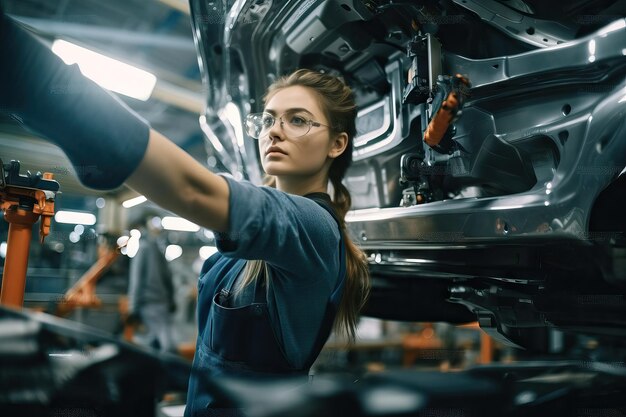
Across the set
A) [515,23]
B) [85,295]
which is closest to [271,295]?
[515,23]

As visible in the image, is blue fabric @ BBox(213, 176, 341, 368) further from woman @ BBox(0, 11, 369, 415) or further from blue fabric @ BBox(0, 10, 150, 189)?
blue fabric @ BBox(0, 10, 150, 189)

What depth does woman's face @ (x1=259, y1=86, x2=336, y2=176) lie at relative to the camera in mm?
1026

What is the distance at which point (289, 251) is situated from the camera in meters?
0.73

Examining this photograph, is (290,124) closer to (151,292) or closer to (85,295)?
(151,292)

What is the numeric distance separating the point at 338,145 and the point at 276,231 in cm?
54

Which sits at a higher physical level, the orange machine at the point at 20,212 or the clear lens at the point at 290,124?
the clear lens at the point at 290,124

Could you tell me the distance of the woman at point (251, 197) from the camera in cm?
57

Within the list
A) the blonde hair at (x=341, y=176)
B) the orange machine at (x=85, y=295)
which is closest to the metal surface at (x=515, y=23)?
the blonde hair at (x=341, y=176)

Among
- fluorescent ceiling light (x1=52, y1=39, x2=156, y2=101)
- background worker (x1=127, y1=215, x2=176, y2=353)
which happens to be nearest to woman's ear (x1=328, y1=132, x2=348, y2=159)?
fluorescent ceiling light (x1=52, y1=39, x2=156, y2=101)

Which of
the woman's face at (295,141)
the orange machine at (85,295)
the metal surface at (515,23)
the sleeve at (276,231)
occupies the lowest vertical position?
the orange machine at (85,295)

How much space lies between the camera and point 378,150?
170 cm

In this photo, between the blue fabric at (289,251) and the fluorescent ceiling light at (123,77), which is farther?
the fluorescent ceiling light at (123,77)

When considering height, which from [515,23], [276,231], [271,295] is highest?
[515,23]

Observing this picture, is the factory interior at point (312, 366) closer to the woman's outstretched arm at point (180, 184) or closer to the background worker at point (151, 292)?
the woman's outstretched arm at point (180, 184)
